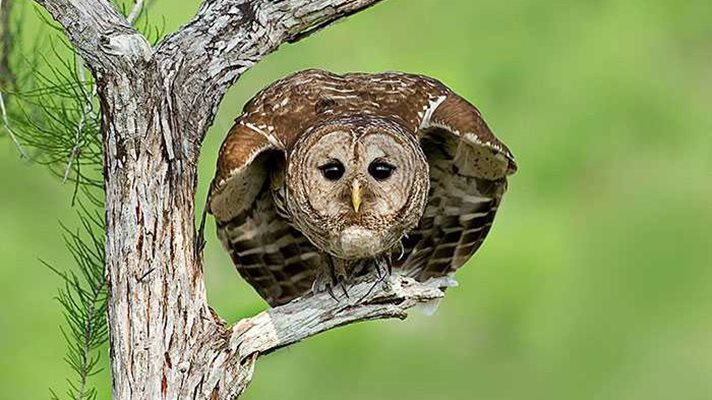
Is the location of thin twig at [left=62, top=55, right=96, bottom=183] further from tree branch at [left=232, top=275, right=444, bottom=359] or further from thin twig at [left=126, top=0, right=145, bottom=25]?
tree branch at [left=232, top=275, right=444, bottom=359]

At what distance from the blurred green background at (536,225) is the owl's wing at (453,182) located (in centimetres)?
145

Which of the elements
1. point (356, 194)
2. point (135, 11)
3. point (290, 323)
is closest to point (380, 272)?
point (356, 194)

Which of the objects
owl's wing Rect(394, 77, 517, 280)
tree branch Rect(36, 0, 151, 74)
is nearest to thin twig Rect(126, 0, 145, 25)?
tree branch Rect(36, 0, 151, 74)

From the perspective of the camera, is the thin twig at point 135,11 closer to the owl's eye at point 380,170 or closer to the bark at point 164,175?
the bark at point 164,175

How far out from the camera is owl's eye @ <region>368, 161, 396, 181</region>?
372 cm

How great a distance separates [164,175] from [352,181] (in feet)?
1.96

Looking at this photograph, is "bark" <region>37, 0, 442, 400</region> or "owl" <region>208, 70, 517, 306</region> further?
"owl" <region>208, 70, 517, 306</region>

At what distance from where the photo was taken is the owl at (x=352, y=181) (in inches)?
146

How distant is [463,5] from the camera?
8.17m

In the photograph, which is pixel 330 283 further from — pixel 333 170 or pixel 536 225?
pixel 536 225

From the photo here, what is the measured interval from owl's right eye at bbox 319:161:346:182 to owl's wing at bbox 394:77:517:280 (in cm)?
28

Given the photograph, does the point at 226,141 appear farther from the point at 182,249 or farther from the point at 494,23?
the point at 494,23

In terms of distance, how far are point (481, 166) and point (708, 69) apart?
162 inches

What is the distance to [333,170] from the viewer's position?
3.75 meters
